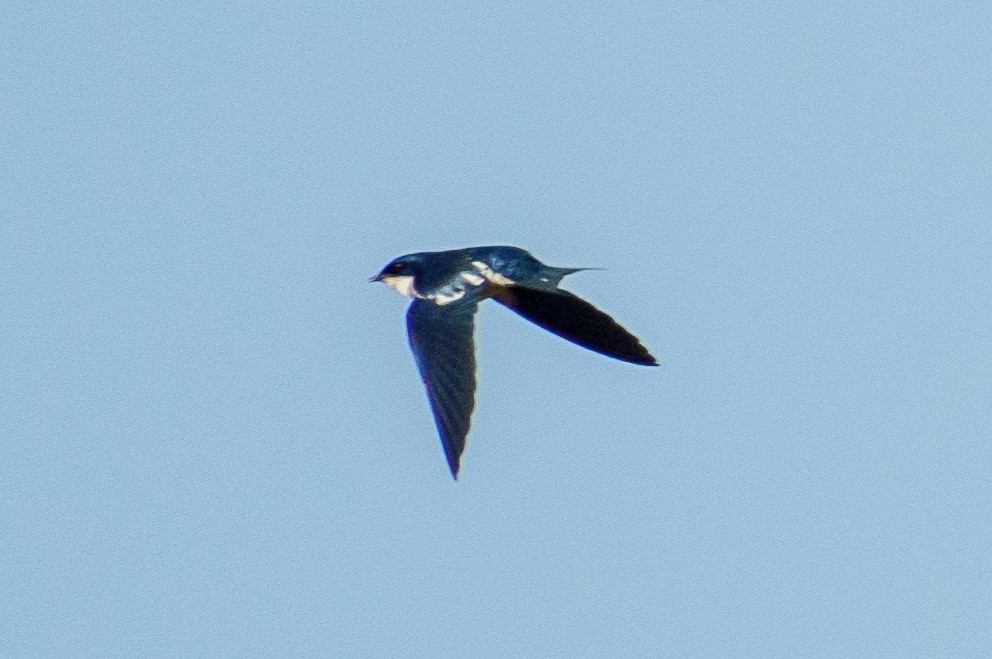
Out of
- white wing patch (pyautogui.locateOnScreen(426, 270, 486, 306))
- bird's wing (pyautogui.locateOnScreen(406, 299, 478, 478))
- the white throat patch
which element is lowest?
bird's wing (pyautogui.locateOnScreen(406, 299, 478, 478))

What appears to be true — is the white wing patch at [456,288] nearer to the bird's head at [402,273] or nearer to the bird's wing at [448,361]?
the bird's wing at [448,361]

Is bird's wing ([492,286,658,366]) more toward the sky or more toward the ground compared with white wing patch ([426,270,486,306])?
more toward the ground

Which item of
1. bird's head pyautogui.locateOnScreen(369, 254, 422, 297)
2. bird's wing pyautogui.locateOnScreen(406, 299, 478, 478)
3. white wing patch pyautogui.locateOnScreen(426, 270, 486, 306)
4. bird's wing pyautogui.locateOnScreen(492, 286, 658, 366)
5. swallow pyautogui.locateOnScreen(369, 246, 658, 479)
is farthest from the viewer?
bird's head pyautogui.locateOnScreen(369, 254, 422, 297)

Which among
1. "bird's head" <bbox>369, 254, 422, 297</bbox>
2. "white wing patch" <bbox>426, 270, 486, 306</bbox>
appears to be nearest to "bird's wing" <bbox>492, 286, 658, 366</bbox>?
"white wing patch" <bbox>426, 270, 486, 306</bbox>

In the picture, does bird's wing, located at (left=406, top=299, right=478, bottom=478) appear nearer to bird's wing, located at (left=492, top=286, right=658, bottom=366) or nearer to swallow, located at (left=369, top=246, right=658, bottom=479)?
swallow, located at (left=369, top=246, right=658, bottom=479)

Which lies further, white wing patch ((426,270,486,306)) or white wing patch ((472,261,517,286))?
white wing patch ((472,261,517,286))

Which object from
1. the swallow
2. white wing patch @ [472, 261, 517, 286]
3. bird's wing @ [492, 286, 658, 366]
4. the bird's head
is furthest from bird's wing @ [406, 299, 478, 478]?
the bird's head

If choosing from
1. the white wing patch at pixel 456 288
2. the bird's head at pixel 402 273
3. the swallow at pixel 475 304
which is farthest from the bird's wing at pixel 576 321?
the bird's head at pixel 402 273

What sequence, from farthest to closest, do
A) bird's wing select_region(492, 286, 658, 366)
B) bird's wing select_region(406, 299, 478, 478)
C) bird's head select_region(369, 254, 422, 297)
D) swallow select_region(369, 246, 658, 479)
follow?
bird's head select_region(369, 254, 422, 297) < bird's wing select_region(492, 286, 658, 366) < swallow select_region(369, 246, 658, 479) < bird's wing select_region(406, 299, 478, 478)

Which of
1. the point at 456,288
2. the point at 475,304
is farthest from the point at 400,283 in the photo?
the point at 475,304
